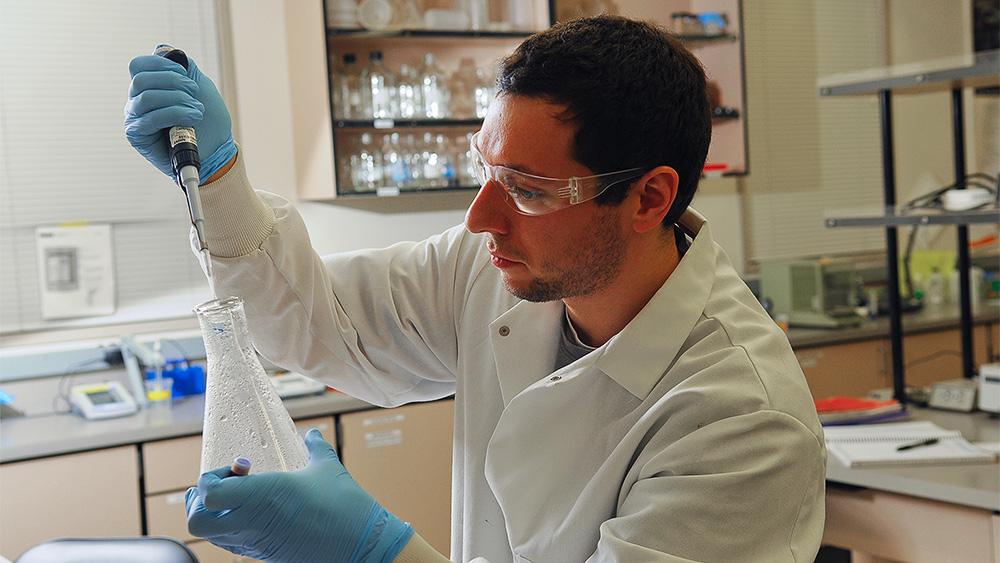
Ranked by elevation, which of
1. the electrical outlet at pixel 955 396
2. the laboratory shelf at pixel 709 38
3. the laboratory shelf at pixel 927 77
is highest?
the laboratory shelf at pixel 709 38

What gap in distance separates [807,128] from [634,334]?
12.8 ft

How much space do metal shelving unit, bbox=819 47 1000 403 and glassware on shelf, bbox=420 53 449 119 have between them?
147cm

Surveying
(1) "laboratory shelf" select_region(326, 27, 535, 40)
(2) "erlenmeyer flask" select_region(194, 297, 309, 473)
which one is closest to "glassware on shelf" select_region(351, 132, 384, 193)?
(1) "laboratory shelf" select_region(326, 27, 535, 40)

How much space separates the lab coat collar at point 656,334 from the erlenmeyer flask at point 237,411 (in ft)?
1.49

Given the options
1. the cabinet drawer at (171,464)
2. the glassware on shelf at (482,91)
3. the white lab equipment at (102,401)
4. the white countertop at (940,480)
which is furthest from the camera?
the glassware on shelf at (482,91)

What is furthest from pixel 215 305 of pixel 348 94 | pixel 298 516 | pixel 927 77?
pixel 348 94

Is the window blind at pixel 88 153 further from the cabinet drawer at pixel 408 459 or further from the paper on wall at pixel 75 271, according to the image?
the cabinet drawer at pixel 408 459

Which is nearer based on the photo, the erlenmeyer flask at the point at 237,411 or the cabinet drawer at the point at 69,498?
the erlenmeyer flask at the point at 237,411

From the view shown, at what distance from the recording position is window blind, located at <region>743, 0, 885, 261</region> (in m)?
4.60

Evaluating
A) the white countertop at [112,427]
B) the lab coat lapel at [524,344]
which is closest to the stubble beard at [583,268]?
the lab coat lapel at [524,344]

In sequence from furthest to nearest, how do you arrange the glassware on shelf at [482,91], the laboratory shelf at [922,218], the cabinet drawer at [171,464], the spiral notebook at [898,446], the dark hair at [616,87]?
1. the glassware on shelf at [482,91]
2. the cabinet drawer at [171,464]
3. the laboratory shelf at [922,218]
4. the spiral notebook at [898,446]
5. the dark hair at [616,87]

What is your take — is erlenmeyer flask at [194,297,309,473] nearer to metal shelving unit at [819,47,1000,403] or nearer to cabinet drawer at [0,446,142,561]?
cabinet drawer at [0,446,142,561]

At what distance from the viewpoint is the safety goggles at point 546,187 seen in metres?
1.18

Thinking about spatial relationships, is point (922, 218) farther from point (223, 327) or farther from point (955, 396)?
point (223, 327)
